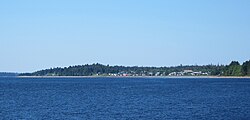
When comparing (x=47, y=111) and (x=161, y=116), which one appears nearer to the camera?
(x=161, y=116)

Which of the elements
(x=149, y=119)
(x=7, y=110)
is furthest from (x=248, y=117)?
(x=7, y=110)

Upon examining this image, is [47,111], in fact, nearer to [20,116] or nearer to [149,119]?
[20,116]

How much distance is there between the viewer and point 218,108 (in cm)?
5756

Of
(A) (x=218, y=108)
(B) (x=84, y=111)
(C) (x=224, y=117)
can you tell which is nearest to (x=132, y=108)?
(B) (x=84, y=111)

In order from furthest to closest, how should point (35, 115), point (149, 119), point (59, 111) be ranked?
point (59, 111), point (35, 115), point (149, 119)

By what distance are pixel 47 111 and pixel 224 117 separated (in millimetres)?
19603

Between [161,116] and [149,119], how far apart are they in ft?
9.45

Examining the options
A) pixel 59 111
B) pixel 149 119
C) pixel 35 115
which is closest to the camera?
pixel 149 119

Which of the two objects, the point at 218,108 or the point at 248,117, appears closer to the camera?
the point at 248,117

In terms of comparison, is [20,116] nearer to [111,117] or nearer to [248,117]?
[111,117]

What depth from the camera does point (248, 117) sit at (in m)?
47.9

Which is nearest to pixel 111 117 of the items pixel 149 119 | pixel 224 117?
pixel 149 119

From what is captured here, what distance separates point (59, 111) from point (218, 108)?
18063mm

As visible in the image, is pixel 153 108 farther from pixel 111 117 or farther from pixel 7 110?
pixel 7 110
